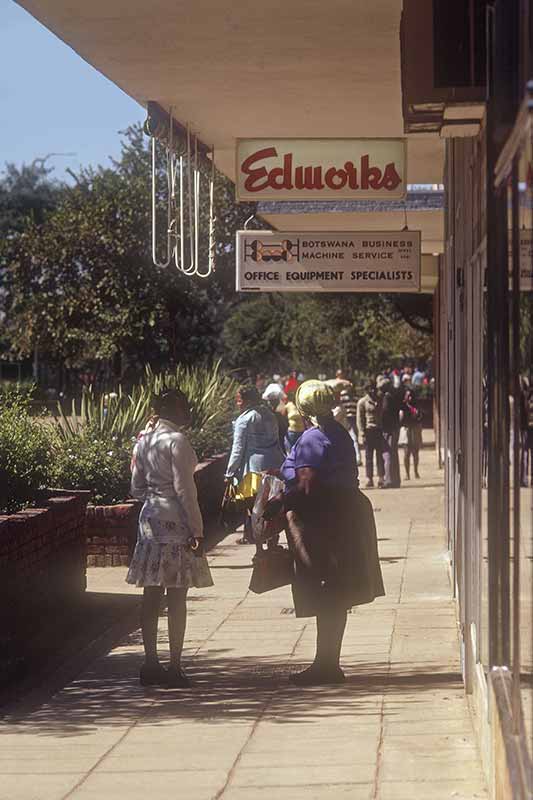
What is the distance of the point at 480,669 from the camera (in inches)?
256

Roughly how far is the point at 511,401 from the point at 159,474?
12.9ft

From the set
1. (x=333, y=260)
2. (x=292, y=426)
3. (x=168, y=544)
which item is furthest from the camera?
(x=292, y=426)

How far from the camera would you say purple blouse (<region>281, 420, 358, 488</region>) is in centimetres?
858

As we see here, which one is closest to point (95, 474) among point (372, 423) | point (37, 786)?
point (37, 786)

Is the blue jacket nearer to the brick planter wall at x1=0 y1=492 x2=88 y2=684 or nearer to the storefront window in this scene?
the brick planter wall at x1=0 y1=492 x2=88 y2=684

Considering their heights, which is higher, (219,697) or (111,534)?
(111,534)

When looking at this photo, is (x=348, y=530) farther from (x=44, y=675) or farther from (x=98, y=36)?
(x=98, y=36)

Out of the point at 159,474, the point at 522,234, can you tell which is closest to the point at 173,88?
the point at 159,474

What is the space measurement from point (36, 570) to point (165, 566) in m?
1.78

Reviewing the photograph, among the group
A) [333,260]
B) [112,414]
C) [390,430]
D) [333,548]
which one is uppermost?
[333,260]

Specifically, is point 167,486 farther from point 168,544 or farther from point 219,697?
point 219,697

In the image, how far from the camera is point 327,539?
339 inches

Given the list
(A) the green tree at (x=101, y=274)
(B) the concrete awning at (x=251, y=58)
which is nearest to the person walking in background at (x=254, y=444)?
(B) the concrete awning at (x=251, y=58)

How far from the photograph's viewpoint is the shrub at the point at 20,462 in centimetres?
1065
